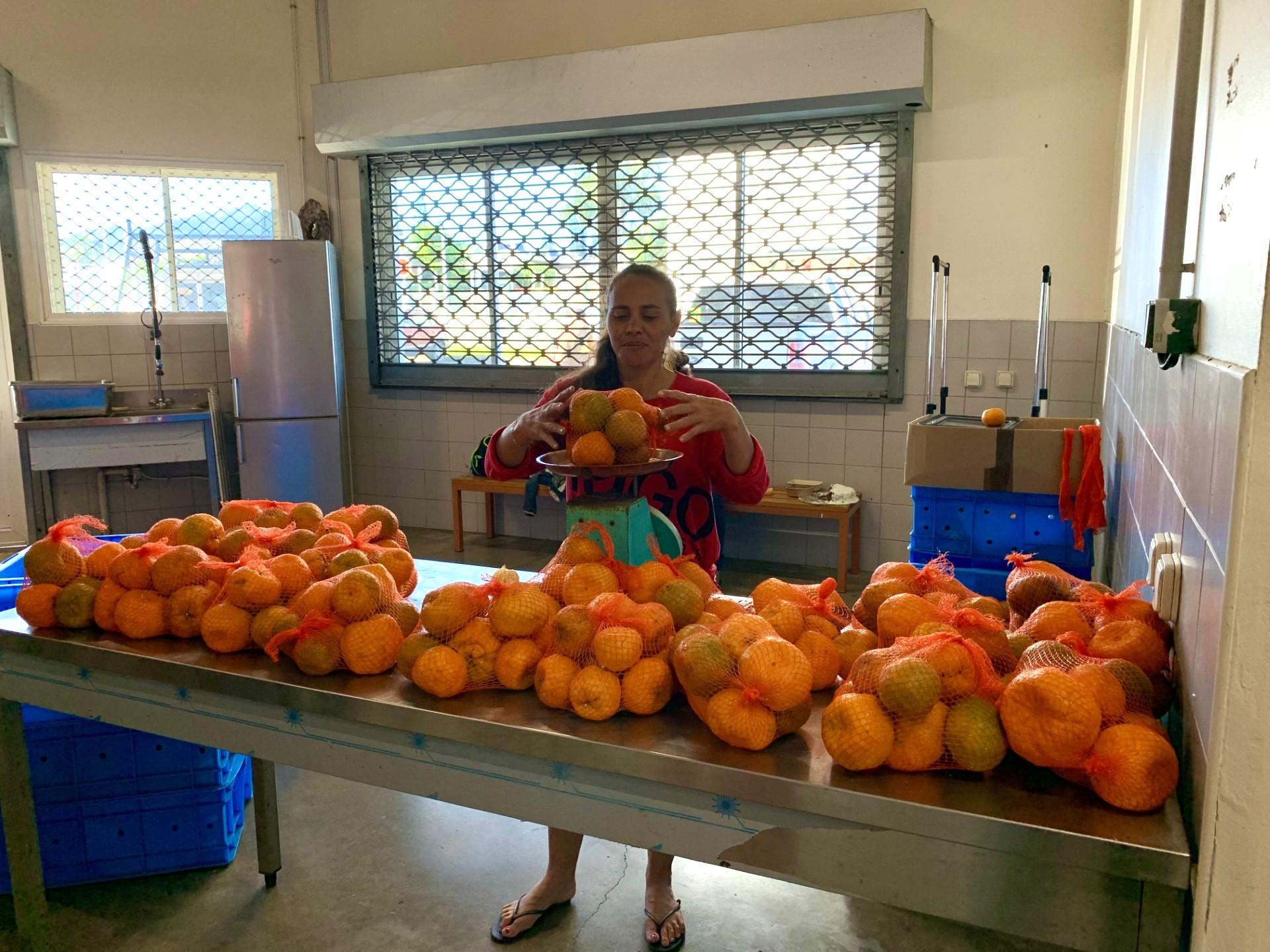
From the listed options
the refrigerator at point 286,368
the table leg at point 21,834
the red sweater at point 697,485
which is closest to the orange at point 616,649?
the red sweater at point 697,485

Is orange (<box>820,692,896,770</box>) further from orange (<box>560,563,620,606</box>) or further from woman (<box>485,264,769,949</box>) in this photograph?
woman (<box>485,264,769,949</box>)

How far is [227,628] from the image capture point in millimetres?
1521

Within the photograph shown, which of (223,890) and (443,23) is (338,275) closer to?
(443,23)

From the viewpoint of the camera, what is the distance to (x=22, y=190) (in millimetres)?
5625

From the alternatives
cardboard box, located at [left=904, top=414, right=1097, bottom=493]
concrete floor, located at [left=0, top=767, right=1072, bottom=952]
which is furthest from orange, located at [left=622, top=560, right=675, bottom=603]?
cardboard box, located at [left=904, top=414, right=1097, bottom=493]

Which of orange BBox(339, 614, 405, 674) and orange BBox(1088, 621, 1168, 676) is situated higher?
orange BBox(1088, 621, 1168, 676)

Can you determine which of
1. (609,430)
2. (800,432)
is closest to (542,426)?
(609,430)

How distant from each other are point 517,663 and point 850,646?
49 centimetres

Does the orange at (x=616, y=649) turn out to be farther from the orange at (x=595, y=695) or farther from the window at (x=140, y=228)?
the window at (x=140, y=228)

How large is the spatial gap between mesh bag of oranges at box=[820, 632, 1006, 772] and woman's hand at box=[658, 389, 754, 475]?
724 mm

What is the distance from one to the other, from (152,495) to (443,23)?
354 cm

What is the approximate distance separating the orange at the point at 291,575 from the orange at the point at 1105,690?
119 cm

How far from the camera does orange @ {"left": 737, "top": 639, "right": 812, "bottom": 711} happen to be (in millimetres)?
1128

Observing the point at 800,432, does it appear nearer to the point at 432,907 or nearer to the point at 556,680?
the point at 432,907
